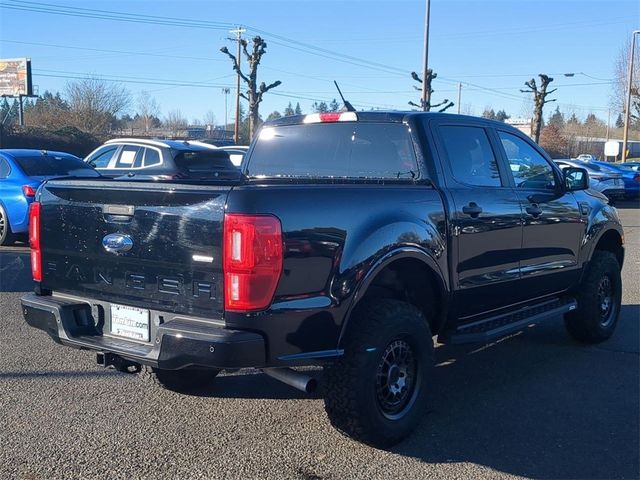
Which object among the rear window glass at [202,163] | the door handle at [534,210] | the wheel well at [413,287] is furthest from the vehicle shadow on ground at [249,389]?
the rear window glass at [202,163]

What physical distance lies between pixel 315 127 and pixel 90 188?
1879 mm

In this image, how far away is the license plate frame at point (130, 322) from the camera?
3.73m

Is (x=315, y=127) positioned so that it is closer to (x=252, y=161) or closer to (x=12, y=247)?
(x=252, y=161)

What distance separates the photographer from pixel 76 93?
5034 cm

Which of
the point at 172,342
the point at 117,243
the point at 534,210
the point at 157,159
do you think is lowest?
the point at 172,342

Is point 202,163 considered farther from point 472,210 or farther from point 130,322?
point 130,322

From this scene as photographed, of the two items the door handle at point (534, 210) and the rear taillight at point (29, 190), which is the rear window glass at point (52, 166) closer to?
the rear taillight at point (29, 190)

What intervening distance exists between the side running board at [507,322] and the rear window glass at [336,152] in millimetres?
1151

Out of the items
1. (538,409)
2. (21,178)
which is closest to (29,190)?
(21,178)

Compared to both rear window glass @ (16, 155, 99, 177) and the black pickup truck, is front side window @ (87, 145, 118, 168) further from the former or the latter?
the black pickup truck

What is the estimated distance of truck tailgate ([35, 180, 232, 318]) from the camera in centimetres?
347

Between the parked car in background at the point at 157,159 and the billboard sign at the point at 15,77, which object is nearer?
the parked car in background at the point at 157,159

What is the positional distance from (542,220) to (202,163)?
A: 799 centimetres

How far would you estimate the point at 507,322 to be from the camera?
16.8 ft
